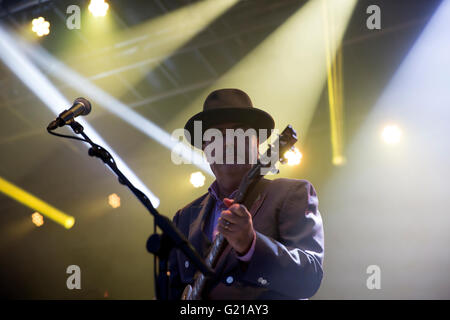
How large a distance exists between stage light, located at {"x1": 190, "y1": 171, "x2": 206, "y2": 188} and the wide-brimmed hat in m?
5.33

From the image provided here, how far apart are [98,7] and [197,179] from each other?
12.5 ft

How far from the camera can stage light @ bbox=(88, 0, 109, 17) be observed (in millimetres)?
5574

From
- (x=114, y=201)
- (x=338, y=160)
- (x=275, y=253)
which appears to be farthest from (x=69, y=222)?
(x=275, y=253)

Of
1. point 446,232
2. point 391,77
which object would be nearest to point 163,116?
point 391,77

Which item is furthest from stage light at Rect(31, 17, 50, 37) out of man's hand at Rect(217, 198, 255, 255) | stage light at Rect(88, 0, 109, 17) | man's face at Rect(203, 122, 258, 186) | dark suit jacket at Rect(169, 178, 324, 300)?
man's hand at Rect(217, 198, 255, 255)

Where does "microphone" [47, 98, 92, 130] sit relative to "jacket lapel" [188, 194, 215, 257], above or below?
above

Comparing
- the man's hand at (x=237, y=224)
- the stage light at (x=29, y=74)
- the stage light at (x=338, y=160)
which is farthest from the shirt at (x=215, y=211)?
the stage light at (x=338, y=160)

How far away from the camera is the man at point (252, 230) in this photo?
178cm

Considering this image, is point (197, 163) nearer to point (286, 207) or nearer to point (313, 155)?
point (313, 155)

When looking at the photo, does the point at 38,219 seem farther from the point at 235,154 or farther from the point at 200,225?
the point at 235,154

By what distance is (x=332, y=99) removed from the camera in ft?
22.7

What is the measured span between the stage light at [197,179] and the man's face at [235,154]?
217 inches

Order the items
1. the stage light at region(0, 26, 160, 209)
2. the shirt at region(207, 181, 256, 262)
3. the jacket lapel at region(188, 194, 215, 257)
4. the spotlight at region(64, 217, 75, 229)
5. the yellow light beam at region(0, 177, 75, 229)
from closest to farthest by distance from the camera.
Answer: the jacket lapel at region(188, 194, 215, 257), the shirt at region(207, 181, 256, 262), the stage light at region(0, 26, 160, 209), the spotlight at region(64, 217, 75, 229), the yellow light beam at region(0, 177, 75, 229)

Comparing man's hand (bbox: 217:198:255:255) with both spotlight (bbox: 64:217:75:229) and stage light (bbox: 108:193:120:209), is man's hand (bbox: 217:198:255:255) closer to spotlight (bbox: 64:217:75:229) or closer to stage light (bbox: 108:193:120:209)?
stage light (bbox: 108:193:120:209)
